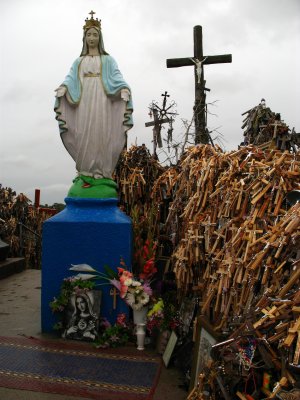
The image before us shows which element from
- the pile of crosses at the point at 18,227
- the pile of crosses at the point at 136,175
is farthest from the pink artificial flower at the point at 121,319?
the pile of crosses at the point at 18,227

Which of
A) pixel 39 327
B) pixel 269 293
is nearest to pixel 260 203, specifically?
pixel 269 293

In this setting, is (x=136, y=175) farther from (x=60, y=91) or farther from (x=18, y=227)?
(x=18, y=227)

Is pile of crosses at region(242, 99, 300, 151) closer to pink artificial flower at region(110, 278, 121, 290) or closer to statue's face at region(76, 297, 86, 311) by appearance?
pink artificial flower at region(110, 278, 121, 290)

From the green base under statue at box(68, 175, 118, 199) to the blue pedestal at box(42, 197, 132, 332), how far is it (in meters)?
0.42

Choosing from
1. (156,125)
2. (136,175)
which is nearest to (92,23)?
(136,175)

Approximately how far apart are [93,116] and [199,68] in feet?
11.8

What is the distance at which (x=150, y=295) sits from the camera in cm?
506

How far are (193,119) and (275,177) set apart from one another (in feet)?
16.4

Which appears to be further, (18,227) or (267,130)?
(18,227)

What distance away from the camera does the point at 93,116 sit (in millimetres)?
5809

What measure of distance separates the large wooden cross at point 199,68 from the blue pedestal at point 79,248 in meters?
3.86

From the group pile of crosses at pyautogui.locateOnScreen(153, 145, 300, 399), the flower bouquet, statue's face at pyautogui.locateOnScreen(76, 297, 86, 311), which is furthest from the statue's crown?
statue's face at pyautogui.locateOnScreen(76, 297, 86, 311)

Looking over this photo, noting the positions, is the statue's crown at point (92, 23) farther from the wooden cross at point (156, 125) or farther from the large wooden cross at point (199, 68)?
the wooden cross at point (156, 125)

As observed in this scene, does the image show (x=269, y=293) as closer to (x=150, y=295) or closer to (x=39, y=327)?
(x=150, y=295)
